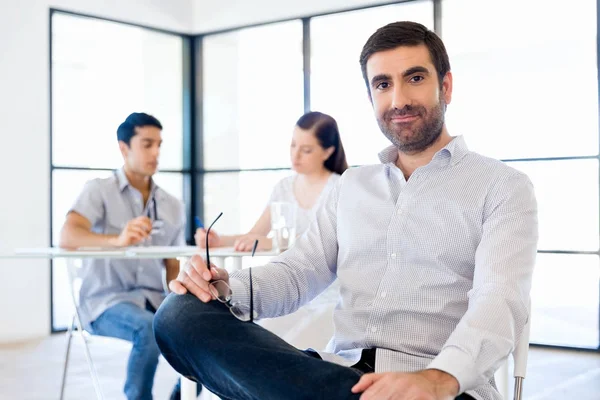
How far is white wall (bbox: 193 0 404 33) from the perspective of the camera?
6500 millimetres

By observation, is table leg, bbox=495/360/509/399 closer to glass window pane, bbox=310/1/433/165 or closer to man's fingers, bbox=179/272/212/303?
man's fingers, bbox=179/272/212/303

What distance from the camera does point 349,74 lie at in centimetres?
648

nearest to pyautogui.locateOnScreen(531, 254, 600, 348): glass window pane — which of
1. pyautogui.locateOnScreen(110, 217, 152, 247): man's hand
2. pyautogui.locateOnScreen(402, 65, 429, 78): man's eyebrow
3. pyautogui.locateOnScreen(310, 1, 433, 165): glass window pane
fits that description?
pyautogui.locateOnScreen(310, 1, 433, 165): glass window pane

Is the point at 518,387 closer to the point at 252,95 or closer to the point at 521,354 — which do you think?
the point at 521,354

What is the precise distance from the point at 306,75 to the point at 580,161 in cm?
231

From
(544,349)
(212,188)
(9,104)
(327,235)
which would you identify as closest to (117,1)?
(9,104)

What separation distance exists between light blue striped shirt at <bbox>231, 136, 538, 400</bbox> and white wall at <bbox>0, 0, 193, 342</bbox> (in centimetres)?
463

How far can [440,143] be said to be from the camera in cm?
183

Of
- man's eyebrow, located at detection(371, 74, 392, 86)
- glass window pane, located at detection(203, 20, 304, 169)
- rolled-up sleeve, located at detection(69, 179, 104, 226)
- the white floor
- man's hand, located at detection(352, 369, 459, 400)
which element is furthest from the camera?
glass window pane, located at detection(203, 20, 304, 169)

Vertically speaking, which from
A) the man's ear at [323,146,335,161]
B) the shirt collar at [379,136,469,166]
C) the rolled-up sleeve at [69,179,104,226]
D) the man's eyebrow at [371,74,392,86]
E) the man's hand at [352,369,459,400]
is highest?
the man's eyebrow at [371,74,392,86]

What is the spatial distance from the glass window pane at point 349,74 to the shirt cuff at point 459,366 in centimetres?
499

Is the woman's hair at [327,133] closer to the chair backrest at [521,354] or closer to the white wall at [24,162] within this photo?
the chair backrest at [521,354]

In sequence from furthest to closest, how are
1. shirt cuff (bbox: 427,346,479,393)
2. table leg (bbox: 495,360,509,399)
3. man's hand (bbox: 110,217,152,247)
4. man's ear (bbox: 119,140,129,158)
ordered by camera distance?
man's ear (bbox: 119,140,129,158)
man's hand (bbox: 110,217,152,247)
table leg (bbox: 495,360,509,399)
shirt cuff (bbox: 427,346,479,393)

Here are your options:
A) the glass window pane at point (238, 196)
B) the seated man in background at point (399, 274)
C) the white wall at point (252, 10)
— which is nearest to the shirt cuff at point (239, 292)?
the seated man in background at point (399, 274)
